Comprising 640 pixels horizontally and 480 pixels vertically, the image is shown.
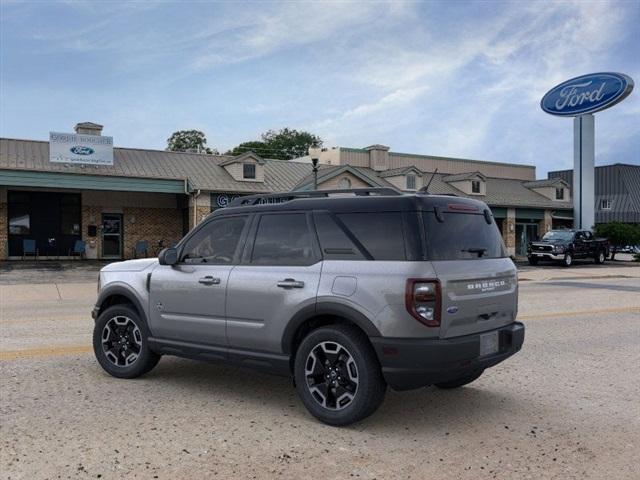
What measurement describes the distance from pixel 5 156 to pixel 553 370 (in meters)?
27.5

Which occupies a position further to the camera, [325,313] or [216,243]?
[216,243]

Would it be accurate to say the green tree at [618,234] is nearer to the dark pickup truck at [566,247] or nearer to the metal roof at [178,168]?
the dark pickup truck at [566,247]

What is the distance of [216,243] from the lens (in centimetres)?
585

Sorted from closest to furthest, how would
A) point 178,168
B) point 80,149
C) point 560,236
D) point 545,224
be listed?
point 80,149 → point 178,168 → point 560,236 → point 545,224

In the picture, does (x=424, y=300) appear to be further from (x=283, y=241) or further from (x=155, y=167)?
(x=155, y=167)

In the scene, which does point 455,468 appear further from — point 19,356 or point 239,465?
point 19,356

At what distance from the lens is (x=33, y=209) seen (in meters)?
28.8

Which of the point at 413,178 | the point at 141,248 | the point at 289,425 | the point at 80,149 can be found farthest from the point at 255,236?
the point at 413,178

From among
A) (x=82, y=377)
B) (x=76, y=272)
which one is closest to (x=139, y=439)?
(x=82, y=377)

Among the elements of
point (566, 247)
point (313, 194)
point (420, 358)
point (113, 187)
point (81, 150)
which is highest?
point (81, 150)

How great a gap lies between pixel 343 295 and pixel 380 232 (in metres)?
0.58

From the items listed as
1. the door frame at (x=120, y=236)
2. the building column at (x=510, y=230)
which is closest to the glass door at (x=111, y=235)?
the door frame at (x=120, y=236)

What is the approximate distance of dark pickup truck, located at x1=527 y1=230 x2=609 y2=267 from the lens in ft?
101

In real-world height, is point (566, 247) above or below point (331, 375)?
above
